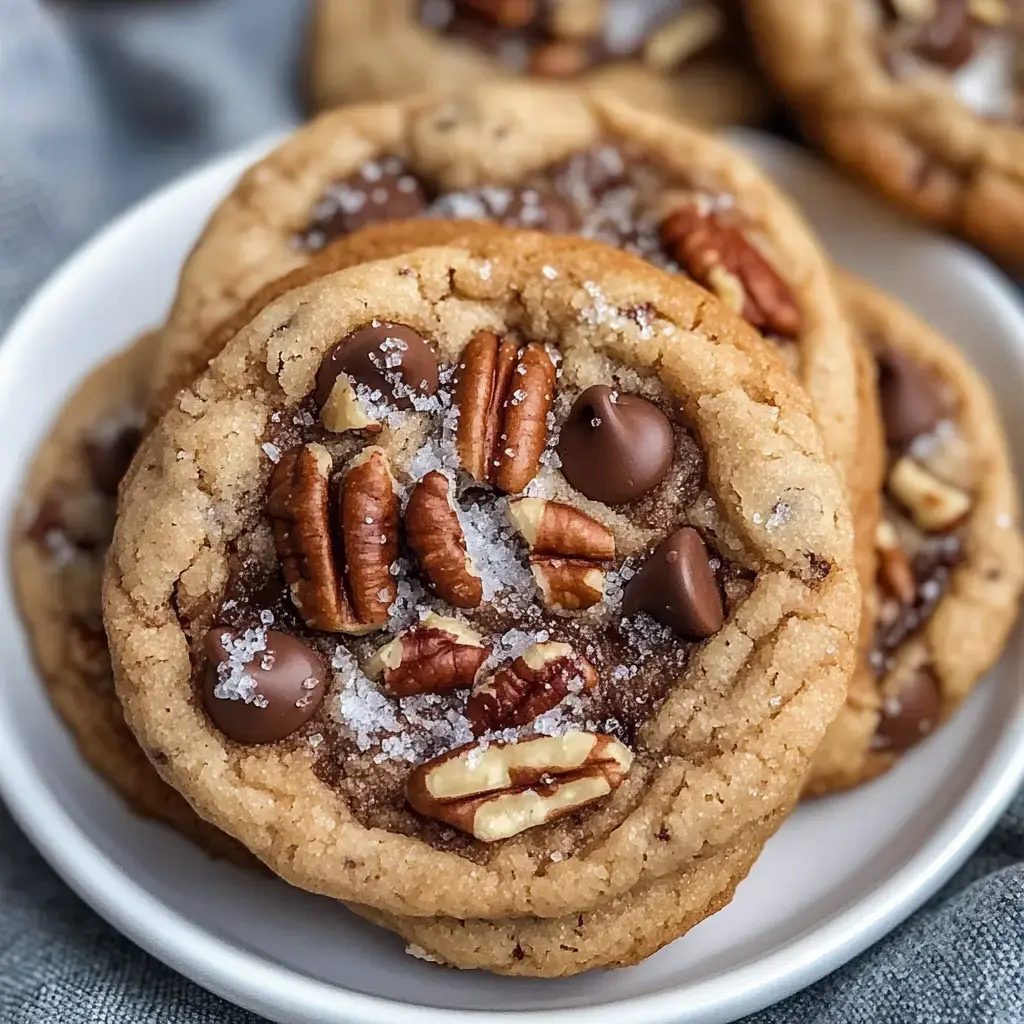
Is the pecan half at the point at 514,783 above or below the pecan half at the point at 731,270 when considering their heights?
below

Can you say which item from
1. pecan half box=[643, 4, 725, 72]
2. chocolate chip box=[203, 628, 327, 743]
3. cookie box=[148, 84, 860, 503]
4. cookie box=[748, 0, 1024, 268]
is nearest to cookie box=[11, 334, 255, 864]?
cookie box=[148, 84, 860, 503]

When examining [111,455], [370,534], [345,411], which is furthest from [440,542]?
[111,455]

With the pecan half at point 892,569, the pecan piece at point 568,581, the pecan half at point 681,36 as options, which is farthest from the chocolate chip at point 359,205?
the pecan half at point 892,569

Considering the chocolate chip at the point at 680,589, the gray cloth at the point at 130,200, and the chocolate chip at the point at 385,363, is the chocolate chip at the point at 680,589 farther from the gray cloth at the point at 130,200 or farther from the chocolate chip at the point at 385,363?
the gray cloth at the point at 130,200

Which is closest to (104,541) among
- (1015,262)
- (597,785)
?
(597,785)

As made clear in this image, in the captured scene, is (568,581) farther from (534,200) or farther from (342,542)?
(534,200)

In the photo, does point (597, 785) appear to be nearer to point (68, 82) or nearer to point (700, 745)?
point (700, 745)
